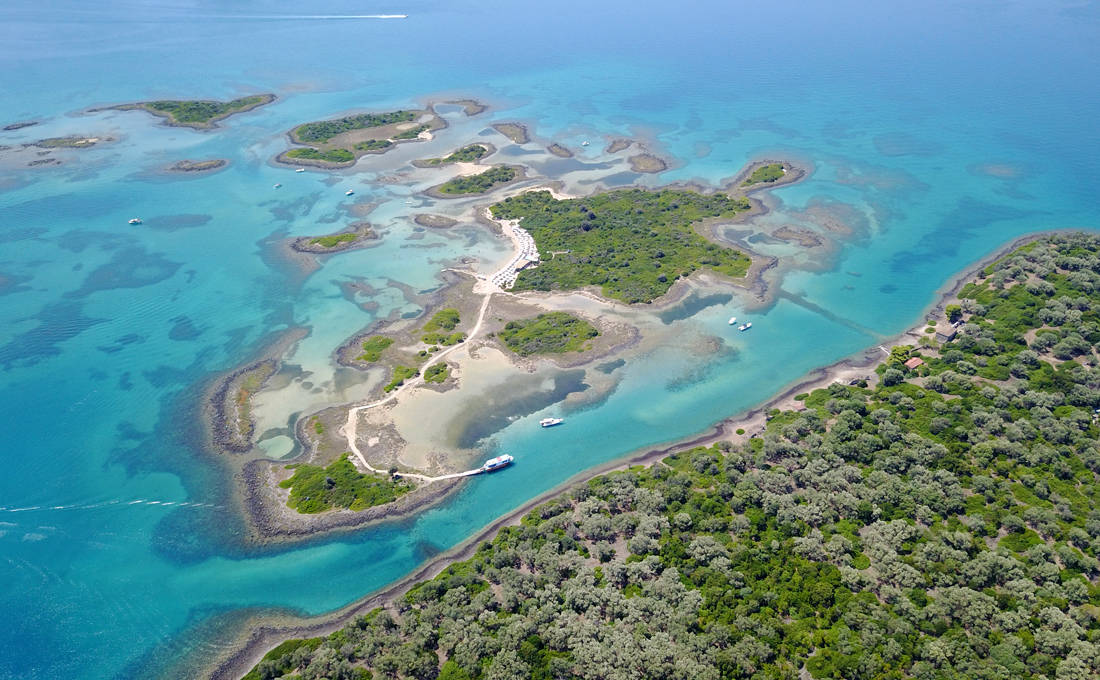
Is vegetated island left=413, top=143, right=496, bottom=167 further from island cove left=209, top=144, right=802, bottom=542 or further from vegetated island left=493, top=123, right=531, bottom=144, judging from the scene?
island cove left=209, top=144, right=802, bottom=542

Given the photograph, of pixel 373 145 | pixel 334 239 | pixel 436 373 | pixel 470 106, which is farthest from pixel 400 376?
pixel 470 106

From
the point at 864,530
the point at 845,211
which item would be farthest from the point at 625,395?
the point at 845,211

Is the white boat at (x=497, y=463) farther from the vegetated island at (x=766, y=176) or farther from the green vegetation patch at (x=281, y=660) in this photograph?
the vegetated island at (x=766, y=176)

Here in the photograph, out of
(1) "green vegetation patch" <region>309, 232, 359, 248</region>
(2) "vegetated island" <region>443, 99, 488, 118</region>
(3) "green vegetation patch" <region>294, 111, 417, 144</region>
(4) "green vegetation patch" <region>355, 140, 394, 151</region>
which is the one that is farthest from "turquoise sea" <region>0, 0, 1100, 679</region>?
(4) "green vegetation patch" <region>355, 140, 394, 151</region>

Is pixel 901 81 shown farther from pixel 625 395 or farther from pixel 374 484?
pixel 374 484

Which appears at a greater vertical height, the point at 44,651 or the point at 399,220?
the point at 399,220

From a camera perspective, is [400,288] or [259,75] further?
[259,75]
